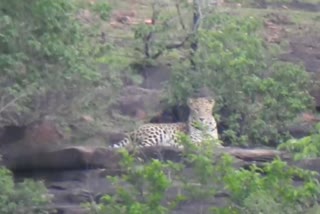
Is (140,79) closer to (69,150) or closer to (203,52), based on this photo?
(203,52)

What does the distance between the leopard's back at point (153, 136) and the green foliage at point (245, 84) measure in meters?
0.89

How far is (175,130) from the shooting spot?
2480 cm

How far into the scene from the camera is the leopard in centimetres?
2405

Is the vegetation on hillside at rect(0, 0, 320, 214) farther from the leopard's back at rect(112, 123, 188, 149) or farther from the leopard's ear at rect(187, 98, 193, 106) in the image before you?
the leopard's back at rect(112, 123, 188, 149)

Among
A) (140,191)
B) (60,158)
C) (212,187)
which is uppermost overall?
(212,187)

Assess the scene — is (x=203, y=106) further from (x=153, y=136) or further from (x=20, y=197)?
(x=20, y=197)

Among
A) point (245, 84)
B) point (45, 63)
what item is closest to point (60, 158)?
point (45, 63)

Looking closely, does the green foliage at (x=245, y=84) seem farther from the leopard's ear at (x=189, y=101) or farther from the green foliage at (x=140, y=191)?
the green foliage at (x=140, y=191)

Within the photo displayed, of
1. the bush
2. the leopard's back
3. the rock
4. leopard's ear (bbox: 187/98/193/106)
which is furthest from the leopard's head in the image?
the rock

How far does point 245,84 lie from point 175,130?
143 centimetres

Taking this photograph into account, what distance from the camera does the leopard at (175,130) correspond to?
2405 centimetres

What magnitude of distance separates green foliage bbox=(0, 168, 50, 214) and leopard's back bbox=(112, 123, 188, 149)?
3562 mm

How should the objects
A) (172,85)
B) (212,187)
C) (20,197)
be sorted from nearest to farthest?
(212,187) < (20,197) < (172,85)

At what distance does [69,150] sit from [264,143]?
386 cm
